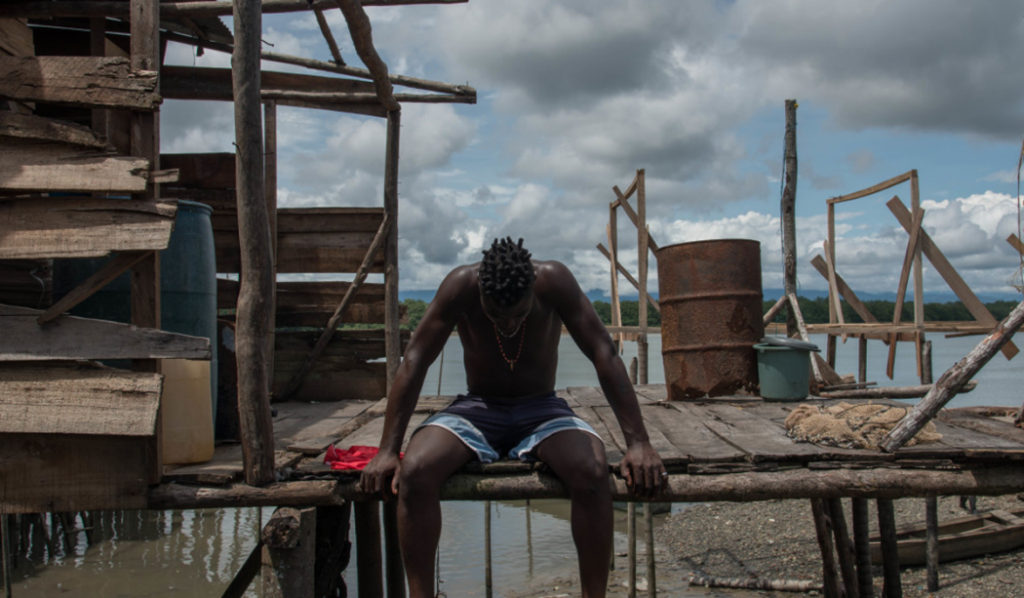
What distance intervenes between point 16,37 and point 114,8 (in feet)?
5.43

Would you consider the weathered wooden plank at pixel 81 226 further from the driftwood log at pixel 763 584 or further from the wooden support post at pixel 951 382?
the driftwood log at pixel 763 584

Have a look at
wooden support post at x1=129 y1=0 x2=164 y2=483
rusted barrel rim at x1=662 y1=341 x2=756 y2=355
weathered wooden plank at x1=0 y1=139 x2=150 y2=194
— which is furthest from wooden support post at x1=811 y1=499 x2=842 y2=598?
weathered wooden plank at x1=0 y1=139 x2=150 y2=194

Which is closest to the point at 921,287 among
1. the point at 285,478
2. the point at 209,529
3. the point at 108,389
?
the point at 285,478

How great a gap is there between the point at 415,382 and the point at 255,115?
1.41 metres

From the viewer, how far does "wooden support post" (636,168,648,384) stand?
9688mm

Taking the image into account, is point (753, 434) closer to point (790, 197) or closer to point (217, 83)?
point (790, 197)

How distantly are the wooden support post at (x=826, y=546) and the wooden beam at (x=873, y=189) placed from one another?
243 inches

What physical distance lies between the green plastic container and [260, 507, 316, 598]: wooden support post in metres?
3.95

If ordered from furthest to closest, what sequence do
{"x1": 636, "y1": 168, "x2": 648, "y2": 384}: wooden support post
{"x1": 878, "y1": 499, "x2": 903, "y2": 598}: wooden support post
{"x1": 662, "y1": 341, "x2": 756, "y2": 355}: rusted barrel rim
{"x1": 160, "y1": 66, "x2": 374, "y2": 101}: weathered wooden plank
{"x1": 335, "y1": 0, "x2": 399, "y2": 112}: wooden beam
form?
{"x1": 636, "y1": 168, "x2": 648, "y2": 384}: wooden support post < {"x1": 160, "y1": 66, "x2": 374, "y2": 101}: weathered wooden plank < {"x1": 662, "y1": 341, "x2": 756, "y2": 355}: rusted barrel rim < {"x1": 878, "y1": 499, "x2": 903, "y2": 598}: wooden support post < {"x1": 335, "y1": 0, "x2": 399, "y2": 112}: wooden beam

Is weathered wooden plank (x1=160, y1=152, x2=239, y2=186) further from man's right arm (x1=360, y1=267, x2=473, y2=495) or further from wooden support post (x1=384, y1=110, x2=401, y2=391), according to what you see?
man's right arm (x1=360, y1=267, x2=473, y2=495)

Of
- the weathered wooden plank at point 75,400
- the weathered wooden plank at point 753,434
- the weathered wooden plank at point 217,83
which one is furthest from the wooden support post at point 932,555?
the weathered wooden plank at point 75,400

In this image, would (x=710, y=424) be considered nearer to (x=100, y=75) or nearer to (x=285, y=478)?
(x=285, y=478)

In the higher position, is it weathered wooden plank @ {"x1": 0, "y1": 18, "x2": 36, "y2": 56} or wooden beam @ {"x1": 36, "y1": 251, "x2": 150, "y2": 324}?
weathered wooden plank @ {"x1": 0, "y1": 18, "x2": 36, "y2": 56}

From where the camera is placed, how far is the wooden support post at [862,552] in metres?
5.46
